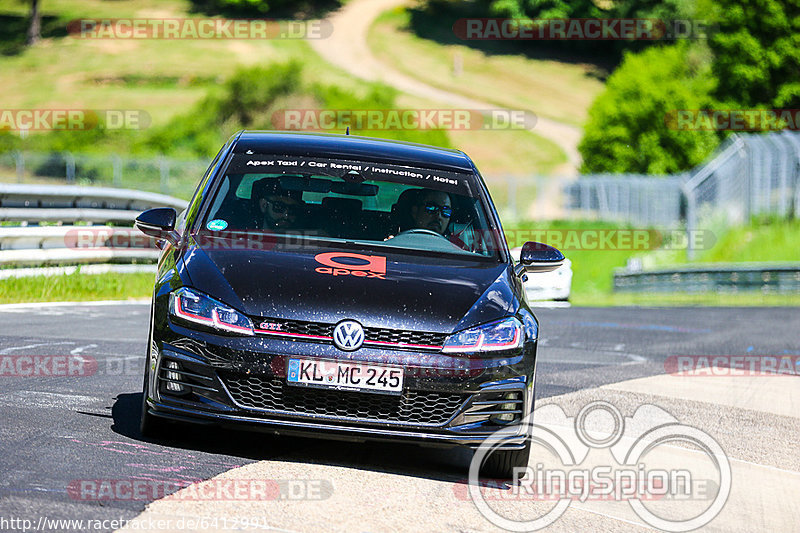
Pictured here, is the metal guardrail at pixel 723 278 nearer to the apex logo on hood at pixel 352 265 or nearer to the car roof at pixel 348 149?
the car roof at pixel 348 149

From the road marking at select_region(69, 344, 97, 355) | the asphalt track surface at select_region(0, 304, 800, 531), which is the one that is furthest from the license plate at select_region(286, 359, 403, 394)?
the road marking at select_region(69, 344, 97, 355)

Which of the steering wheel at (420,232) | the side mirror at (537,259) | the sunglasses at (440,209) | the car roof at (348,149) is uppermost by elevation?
the car roof at (348,149)

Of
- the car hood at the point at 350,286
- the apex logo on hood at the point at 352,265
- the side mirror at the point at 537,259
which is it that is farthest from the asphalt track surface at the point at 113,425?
the side mirror at the point at 537,259

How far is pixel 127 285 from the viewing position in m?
17.3

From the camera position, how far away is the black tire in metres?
6.32

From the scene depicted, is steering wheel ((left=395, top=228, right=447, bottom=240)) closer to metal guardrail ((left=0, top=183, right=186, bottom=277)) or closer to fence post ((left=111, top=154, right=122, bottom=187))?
metal guardrail ((left=0, top=183, right=186, bottom=277))

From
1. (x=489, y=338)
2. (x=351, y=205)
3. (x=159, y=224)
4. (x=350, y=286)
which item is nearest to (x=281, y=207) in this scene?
(x=351, y=205)

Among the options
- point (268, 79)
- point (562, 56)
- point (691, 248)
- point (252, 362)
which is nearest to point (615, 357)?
point (252, 362)

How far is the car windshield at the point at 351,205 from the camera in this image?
6.98 m

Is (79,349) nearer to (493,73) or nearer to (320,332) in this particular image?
(320,332)

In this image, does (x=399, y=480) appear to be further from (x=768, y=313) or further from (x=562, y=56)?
(x=562, y=56)

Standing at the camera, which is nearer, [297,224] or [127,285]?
[297,224]

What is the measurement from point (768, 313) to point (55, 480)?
18198 mm

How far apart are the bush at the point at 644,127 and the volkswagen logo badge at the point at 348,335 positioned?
2186 inches
